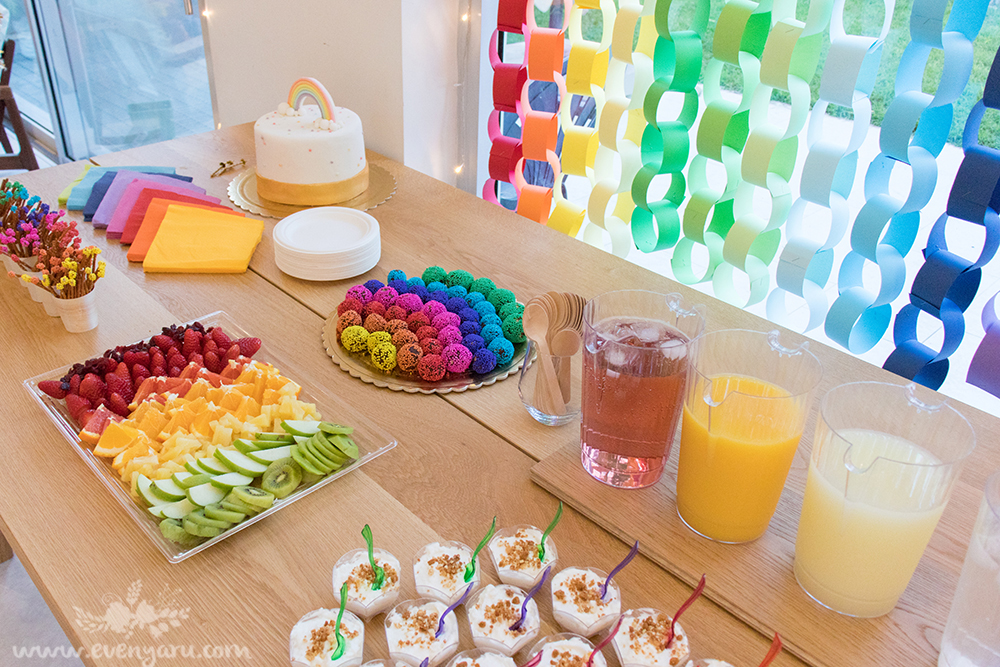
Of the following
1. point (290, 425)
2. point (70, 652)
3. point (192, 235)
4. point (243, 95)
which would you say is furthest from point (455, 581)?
point (243, 95)

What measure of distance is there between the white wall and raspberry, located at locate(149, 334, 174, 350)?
3.20 ft

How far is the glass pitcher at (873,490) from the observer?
0.66 metres

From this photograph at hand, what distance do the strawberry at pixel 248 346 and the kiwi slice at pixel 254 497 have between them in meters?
0.29

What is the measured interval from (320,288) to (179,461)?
0.51 m

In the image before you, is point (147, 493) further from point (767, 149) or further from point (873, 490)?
point (767, 149)

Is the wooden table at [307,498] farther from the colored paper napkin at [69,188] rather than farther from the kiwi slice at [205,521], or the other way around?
the colored paper napkin at [69,188]

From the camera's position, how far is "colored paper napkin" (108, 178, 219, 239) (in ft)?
4.75

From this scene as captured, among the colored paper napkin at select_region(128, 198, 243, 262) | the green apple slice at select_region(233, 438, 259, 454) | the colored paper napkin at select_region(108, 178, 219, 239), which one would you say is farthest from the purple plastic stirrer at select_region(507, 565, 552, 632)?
the colored paper napkin at select_region(108, 178, 219, 239)

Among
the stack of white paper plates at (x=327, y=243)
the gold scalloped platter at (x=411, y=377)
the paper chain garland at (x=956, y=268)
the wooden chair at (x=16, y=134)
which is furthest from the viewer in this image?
the wooden chair at (x=16, y=134)

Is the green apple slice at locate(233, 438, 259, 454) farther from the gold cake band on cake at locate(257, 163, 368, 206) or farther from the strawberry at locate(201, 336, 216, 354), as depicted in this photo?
the gold cake band on cake at locate(257, 163, 368, 206)

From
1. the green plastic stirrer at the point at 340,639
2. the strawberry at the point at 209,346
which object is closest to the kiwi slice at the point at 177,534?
the green plastic stirrer at the point at 340,639

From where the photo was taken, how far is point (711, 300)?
126 centimetres

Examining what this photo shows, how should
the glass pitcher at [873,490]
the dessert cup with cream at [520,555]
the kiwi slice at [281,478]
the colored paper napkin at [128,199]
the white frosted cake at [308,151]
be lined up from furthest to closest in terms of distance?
the white frosted cake at [308,151] → the colored paper napkin at [128,199] → the kiwi slice at [281,478] → the dessert cup with cream at [520,555] → the glass pitcher at [873,490]

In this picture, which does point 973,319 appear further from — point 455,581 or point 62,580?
point 62,580
